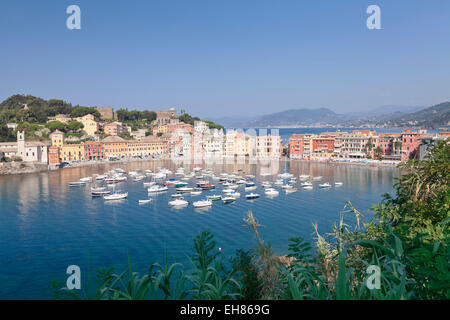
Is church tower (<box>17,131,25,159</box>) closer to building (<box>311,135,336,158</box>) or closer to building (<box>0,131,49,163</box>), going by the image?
building (<box>0,131,49,163</box>)

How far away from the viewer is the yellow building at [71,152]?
110 ft

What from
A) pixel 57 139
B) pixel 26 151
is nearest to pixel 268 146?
pixel 57 139

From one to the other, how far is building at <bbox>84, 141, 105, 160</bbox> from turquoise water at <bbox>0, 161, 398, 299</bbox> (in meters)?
13.2

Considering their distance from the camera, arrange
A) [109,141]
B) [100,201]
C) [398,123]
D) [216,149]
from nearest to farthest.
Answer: [100,201]
[109,141]
[216,149]
[398,123]

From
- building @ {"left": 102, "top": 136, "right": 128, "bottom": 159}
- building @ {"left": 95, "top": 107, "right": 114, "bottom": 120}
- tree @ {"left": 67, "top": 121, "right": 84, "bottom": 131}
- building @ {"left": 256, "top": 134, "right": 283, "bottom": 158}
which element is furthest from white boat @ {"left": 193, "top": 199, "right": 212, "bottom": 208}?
building @ {"left": 95, "top": 107, "right": 114, "bottom": 120}

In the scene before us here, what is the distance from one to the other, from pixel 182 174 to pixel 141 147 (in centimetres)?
1501

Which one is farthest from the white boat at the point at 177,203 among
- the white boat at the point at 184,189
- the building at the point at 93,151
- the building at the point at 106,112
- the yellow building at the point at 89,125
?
the building at the point at 106,112

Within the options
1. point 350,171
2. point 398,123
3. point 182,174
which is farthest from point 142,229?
point 398,123

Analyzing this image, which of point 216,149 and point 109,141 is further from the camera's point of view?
point 216,149

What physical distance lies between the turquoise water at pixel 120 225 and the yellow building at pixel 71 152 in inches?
482

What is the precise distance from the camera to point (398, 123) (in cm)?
10344

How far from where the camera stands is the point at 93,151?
35406 mm

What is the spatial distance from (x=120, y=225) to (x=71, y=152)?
78.4 ft
